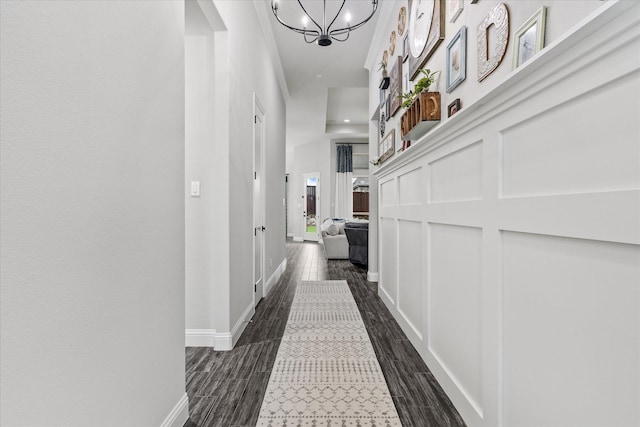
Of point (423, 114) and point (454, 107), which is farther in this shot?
point (423, 114)

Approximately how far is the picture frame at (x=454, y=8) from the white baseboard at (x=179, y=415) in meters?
2.35

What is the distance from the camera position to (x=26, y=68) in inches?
27.4

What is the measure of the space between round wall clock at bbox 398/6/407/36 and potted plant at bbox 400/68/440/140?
940 millimetres

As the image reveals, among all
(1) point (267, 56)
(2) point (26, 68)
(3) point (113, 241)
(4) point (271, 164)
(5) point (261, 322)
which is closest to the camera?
(2) point (26, 68)

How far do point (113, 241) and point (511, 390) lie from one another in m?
1.41

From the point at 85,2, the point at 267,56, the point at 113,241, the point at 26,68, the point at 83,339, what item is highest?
the point at 267,56

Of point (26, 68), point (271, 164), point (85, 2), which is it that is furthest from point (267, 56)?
point (26, 68)

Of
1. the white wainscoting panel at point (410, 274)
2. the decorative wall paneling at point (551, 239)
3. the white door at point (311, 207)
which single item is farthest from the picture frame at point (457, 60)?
the white door at point (311, 207)

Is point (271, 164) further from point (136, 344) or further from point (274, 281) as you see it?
point (136, 344)

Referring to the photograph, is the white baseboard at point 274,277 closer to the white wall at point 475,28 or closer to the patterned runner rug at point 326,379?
the patterned runner rug at point 326,379

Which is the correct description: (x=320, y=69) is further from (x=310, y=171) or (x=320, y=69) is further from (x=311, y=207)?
(x=311, y=207)

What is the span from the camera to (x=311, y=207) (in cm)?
1031

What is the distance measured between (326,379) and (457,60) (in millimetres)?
1903

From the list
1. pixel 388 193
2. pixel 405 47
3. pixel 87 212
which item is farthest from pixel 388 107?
pixel 87 212
